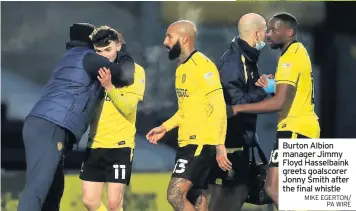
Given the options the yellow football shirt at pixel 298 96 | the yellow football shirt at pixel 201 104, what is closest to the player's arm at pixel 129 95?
the yellow football shirt at pixel 201 104

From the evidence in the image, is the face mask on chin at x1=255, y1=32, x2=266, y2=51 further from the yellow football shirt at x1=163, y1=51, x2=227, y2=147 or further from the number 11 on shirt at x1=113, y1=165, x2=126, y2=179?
the number 11 on shirt at x1=113, y1=165, x2=126, y2=179

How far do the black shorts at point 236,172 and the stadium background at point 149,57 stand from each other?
1.85 feet

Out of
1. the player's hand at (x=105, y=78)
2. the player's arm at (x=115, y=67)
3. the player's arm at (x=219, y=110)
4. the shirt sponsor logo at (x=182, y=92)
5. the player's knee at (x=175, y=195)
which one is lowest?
the player's knee at (x=175, y=195)

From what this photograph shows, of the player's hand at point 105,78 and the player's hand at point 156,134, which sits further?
the player's hand at point 156,134

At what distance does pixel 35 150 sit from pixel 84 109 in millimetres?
451

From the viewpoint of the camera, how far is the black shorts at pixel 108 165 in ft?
20.0

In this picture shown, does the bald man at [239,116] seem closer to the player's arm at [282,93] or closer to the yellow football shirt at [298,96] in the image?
the player's arm at [282,93]

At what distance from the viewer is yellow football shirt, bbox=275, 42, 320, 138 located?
5.96m

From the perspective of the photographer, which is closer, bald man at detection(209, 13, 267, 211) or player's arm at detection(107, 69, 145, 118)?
player's arm at detection(107, 69, 145, 118)

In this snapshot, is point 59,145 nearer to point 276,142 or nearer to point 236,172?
point 236,172

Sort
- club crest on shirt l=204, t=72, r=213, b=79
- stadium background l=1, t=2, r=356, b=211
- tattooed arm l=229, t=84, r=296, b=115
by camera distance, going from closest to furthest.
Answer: club crest on shirt l=204, t=72, r=213, b=79 < tattooed arm l=229, t=84, r=296, b=115 < stadium background l=1, t=2, r=356, b=211

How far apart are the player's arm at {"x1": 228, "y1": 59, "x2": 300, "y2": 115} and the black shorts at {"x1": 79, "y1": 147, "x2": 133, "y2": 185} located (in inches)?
35.5

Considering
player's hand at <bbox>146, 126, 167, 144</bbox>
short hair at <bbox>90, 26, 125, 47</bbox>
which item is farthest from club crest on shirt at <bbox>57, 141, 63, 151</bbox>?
short hair at <bbox>90, 26, 125, 47</bbox>

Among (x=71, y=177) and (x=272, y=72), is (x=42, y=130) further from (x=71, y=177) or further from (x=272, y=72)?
(x=272, y=72)
